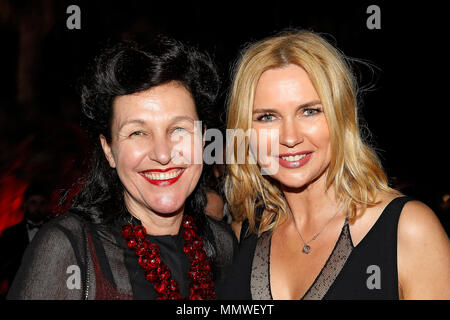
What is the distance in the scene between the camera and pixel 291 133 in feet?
6.75

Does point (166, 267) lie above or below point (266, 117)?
below

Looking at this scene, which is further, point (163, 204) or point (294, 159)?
point (294, 159)

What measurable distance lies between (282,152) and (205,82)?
0.53 metres

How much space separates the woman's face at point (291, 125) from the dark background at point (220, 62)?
2550 millimetres

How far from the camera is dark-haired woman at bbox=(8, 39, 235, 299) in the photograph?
69.8 inches

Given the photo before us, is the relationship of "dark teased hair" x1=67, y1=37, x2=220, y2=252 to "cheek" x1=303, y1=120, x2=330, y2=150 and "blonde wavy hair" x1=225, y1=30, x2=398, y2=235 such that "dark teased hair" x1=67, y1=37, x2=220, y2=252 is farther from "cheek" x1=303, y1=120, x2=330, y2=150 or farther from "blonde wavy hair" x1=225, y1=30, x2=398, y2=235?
"cheek" x1=303, y1=120, x2=330, y2=150

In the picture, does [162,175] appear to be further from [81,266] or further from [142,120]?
[81,266]

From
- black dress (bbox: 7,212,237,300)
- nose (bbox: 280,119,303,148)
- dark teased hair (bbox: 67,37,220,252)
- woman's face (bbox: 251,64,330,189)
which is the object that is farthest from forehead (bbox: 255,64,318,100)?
black dress (bbox: 7,212,237,300)

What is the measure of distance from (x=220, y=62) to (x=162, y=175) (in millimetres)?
3016

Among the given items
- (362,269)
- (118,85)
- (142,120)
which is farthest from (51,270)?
(362,269)

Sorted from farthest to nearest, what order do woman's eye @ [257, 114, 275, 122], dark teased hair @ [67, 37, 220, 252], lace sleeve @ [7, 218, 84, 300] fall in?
woman's eye @ [257, 114, 275, 122] → dark teased hair @ [67, 37, 220, 252] → lace sleeve @ [7, 218, 84, 300]

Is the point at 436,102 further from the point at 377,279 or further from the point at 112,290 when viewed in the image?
the point at 112,290

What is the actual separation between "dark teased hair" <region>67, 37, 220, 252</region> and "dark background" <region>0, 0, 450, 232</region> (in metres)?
2.45

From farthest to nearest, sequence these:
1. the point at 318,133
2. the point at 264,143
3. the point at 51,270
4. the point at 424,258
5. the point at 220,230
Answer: the point at 220,230, the point at 264,143, the point at 318,133, the point at 424,258, the point at 51,270
